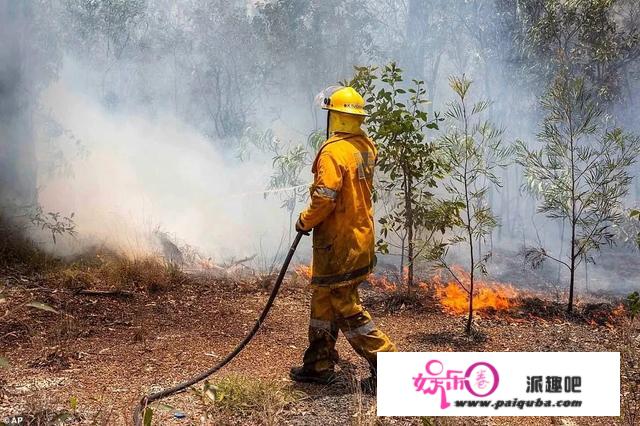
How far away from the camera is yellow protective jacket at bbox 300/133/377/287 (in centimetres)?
400

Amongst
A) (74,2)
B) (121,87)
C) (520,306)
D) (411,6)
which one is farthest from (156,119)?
(520,306)

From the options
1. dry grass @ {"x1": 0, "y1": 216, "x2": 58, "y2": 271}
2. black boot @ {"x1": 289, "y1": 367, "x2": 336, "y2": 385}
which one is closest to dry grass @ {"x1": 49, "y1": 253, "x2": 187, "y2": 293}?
dry grass @ {"x1": 0, "y1": 216, "x2": 58, "y2": 271}

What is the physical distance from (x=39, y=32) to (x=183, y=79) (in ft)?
15.1

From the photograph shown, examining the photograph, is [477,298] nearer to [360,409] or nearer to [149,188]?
[360,409]

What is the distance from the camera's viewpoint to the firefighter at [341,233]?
4035 millimetres

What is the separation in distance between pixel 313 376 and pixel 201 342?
1.27 metres

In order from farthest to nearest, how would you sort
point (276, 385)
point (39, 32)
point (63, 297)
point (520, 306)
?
1. point (39, 32)
2. point (520, 306)
3. point (63, 297)
4. point (276, 385)

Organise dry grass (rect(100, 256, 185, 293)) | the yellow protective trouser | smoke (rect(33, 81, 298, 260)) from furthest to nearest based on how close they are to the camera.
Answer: smoke (rect(33, 81, 298, 260)) → dry grass (rect(100, 256, 185, 293)) → the yellow protective trouser

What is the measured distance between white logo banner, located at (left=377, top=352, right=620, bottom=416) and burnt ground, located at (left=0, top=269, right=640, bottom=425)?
13 centimetres

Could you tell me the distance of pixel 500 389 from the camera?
3.31m

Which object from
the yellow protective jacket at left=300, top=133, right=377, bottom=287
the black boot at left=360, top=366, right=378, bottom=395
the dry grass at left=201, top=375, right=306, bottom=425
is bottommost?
the black boot at left=360, top=366, right=378, bottom=395

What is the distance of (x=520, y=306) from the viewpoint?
21.6ft

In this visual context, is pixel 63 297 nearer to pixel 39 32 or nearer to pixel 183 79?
pixel 39 32

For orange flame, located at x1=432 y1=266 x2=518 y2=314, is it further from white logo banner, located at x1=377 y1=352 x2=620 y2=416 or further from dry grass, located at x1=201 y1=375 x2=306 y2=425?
dry grass, located at x1=201 y1=375 x2=306 y2=425
